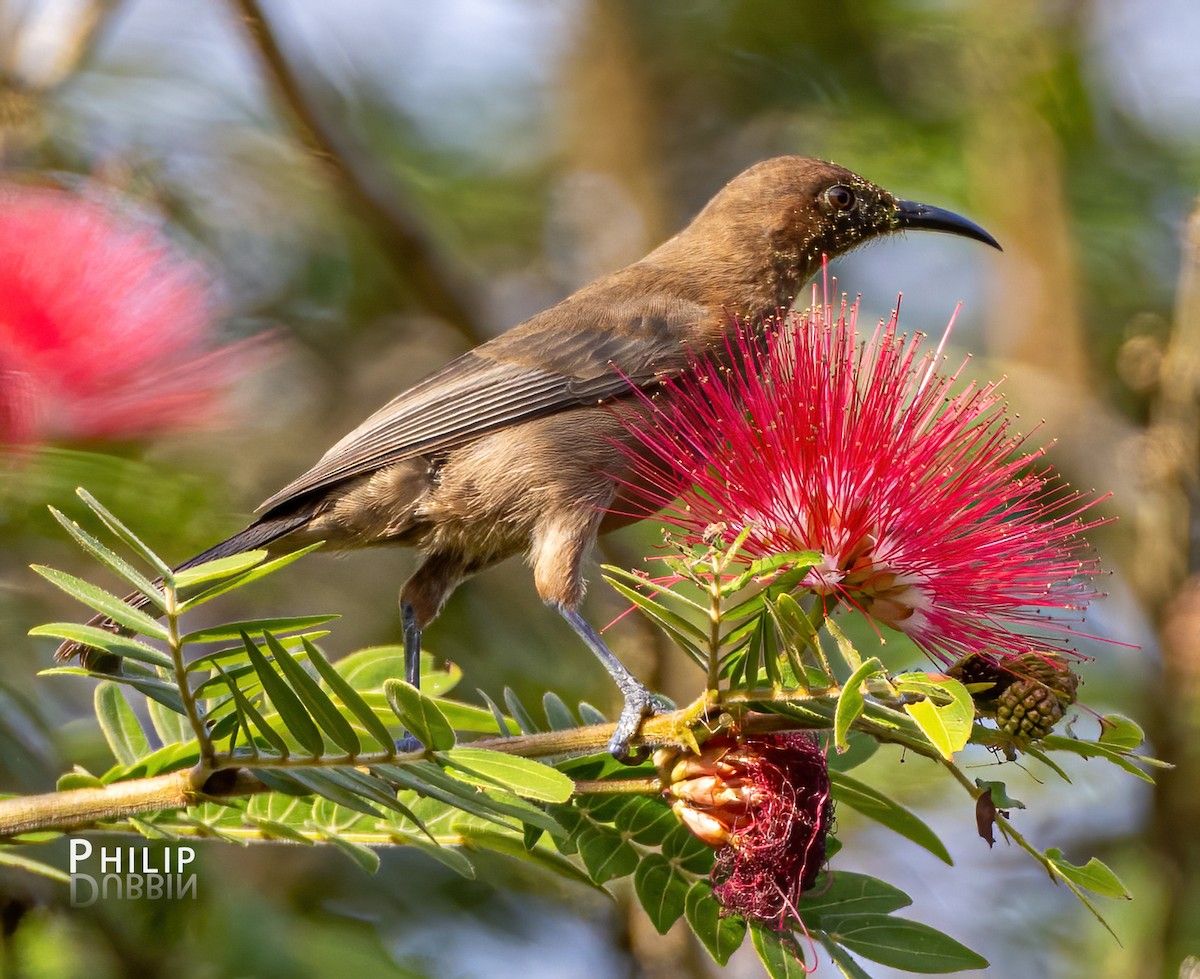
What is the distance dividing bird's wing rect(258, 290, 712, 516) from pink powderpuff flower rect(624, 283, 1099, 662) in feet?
4.53

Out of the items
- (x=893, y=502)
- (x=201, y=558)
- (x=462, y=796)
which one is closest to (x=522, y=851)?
(x=462, y=796)

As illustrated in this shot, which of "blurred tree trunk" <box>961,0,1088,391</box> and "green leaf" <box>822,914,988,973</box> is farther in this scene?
"blurred tree trunk" <box>961,0,1088,391</box>

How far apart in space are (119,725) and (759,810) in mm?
1398

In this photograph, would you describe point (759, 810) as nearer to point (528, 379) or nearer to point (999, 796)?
point (999, 796)

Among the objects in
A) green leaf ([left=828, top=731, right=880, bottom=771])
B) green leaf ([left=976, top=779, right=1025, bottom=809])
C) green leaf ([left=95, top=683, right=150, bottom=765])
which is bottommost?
green leaf ([left=95, top=683, right=150, bottom=765])

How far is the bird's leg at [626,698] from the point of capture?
8.13 feet

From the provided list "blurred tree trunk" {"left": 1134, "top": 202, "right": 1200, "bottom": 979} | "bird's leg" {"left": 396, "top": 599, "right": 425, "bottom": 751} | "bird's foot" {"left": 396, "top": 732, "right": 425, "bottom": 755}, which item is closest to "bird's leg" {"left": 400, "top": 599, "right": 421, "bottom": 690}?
"bird's leg" {"left": 396, "top": 599, "right": 425, "bottom": 751}

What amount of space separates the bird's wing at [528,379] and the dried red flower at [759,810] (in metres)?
1.87

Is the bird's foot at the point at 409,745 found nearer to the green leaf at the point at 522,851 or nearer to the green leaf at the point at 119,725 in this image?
the green leaf at the point at 522,851

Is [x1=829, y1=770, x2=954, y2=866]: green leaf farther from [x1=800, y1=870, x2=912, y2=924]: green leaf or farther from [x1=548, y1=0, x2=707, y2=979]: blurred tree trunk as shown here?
[x1=548, y1=0, x2=707, y2=979]: blurred tree trunk

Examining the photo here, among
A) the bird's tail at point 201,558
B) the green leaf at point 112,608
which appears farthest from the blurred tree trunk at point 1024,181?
the green leaf at point 112,608

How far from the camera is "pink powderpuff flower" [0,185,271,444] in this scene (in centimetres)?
337

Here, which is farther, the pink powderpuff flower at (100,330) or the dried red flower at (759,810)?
the pink powderpuff flower at (100,330)

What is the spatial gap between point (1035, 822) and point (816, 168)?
2870 millimetres
